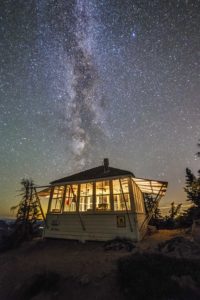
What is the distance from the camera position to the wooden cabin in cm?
1109

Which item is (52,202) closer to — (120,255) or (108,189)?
(108,189)

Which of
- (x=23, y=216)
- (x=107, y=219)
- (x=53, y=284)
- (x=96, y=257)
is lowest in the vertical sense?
(x=53, y=284)

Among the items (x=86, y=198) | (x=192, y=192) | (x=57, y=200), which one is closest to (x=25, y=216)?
(x=57, y=200)

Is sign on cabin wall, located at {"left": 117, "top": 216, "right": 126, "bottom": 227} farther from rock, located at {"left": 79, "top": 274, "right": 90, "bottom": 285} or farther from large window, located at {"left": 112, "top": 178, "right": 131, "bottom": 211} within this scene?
rock, located at {"left": 79, "top": 274, "right": 90, "bottom": 285}

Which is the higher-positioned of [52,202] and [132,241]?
[52,202]

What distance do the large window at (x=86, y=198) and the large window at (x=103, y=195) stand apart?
530 millimetres

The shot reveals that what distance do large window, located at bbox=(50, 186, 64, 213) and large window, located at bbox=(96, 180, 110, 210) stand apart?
3.16 meters

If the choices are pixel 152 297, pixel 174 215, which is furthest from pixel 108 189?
pixel 174 215

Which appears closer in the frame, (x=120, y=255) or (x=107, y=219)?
(x=120, y=255)

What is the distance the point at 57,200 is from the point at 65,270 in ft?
21.9

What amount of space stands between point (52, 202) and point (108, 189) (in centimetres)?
482

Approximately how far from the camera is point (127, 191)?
40.3ft

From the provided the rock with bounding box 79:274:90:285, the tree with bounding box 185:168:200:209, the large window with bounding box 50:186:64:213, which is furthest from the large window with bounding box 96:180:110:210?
the tree with bounding box 185:168:200:209

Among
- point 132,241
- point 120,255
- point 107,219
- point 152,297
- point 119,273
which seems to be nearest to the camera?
point 152,297
